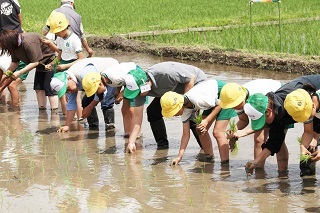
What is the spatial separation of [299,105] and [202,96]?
1.22m

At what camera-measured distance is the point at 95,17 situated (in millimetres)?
18625

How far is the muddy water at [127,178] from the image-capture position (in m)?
6.37

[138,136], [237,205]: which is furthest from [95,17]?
[237,205]

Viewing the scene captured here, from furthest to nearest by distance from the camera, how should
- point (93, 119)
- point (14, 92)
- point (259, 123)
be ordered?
1. point (14, 92)
2. point (93, 119)
3. point (259, 123)

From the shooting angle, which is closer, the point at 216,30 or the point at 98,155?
the point at 98,155

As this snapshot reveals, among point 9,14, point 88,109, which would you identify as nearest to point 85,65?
point 88,109

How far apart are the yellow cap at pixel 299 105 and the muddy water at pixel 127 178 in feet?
2.06

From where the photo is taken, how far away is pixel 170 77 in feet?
26.2

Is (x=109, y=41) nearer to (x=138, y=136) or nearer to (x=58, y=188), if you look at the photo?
(x=138, y=136)

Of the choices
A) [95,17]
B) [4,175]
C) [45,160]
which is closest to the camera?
[4,175]

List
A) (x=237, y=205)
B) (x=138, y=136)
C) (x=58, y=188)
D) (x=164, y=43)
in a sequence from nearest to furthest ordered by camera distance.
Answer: (x=237, y=205)
(x=58, y=188)
(x=138, y=136)
(x=164, y=43)

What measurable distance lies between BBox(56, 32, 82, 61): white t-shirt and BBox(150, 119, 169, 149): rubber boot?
184 centimetres

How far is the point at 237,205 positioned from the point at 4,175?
2312 millimetres

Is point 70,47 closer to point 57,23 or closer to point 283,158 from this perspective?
point 57,23
